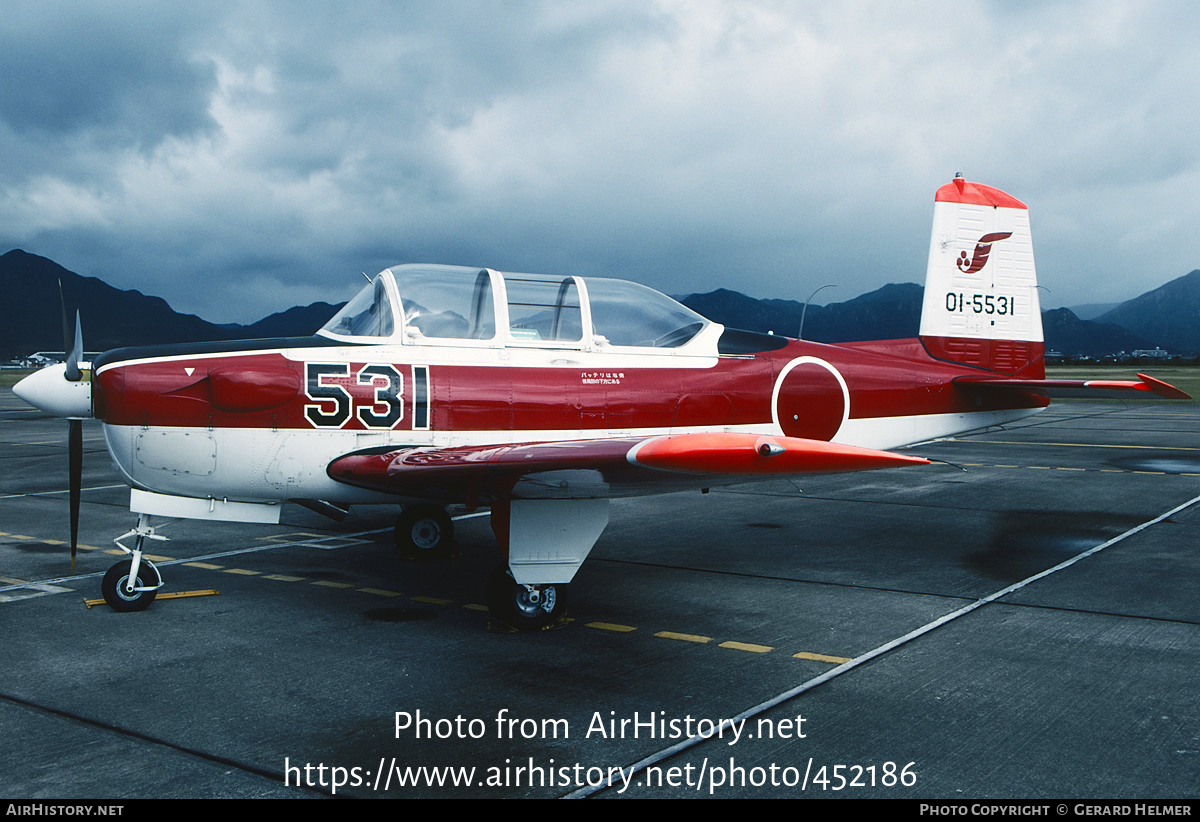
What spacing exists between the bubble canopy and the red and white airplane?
0.01 meters

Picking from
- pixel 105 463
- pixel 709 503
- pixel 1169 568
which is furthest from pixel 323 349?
pixel 105 463

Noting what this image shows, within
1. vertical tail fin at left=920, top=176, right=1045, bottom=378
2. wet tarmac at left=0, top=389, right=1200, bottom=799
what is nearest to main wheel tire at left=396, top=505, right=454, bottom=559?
wet tarmac at left=0, top=389, right=1200, bottom=799

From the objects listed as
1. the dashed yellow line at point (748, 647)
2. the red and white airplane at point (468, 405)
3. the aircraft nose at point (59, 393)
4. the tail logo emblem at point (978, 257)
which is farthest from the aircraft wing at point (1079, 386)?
the aircraft nose at point (59, 393)

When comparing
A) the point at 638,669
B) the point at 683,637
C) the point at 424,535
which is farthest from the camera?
the point at 424,535

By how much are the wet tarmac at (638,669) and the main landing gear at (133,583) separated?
115 millimetres

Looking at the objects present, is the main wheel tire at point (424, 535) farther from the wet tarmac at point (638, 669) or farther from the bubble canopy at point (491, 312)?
the bubble canopy at point (491, 312)

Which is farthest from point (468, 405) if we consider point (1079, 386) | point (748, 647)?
point (1079, 386)

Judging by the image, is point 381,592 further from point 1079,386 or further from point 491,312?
point 1079,386

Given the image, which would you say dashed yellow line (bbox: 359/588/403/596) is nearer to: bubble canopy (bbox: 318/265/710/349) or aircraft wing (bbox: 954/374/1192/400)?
bubble canopy (bbox: 318/265/710/349)

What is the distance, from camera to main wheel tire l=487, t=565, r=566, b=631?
18.0ft

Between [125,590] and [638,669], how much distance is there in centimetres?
376

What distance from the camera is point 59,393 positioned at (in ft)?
19.0

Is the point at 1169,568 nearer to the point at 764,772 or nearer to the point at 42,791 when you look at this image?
the point at 764,772

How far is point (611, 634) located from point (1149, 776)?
2960 millimetres
